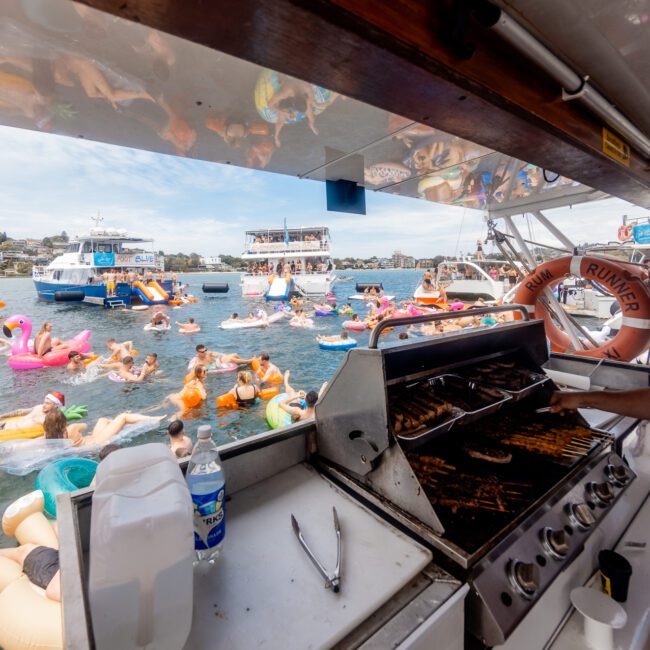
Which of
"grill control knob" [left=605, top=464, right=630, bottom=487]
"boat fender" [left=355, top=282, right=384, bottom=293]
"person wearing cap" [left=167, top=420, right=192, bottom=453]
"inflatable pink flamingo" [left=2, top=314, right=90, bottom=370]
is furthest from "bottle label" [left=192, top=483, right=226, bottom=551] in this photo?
"boat fender" [left=355, top=282, right=384, bottom=293]

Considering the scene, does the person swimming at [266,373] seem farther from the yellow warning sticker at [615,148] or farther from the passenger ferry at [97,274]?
the passenger ferry at [97,274]

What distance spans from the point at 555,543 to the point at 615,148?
224 cm

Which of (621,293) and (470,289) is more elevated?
(470,289)

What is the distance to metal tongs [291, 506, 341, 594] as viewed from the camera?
988 millimetres

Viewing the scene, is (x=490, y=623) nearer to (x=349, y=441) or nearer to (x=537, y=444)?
(x=349, y=441)

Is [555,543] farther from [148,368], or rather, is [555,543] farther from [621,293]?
[148,368]

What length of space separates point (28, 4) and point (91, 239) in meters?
32.6

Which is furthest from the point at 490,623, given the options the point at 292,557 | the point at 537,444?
the point at 537,444

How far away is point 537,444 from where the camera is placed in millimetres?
1700

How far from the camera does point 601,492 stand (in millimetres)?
1517

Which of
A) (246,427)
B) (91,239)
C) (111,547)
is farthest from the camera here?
(91,239)

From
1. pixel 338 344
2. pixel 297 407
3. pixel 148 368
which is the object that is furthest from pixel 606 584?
pixel 338 344

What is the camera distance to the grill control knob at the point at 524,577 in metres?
1.07

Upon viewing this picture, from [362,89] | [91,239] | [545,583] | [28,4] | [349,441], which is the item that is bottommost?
[545,583]
